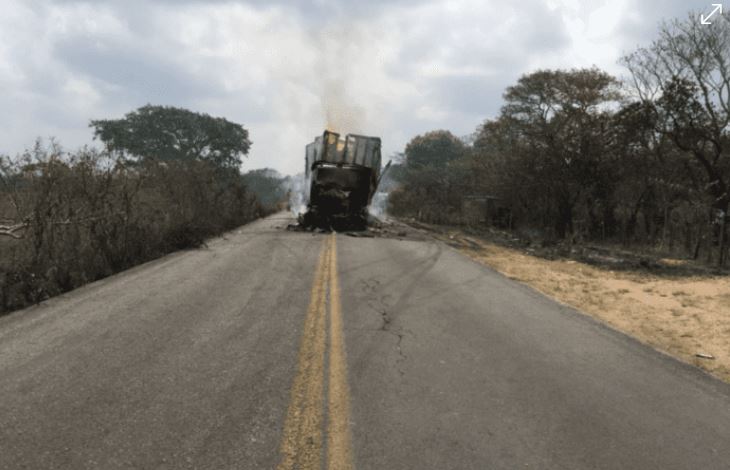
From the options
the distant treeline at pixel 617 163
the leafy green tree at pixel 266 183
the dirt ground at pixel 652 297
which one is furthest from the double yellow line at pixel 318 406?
the leafy green tree at pixel 266 183

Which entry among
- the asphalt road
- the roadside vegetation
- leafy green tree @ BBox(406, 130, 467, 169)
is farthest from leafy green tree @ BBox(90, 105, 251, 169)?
the asphalt road

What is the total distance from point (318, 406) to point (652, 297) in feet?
27.4

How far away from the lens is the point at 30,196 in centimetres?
870

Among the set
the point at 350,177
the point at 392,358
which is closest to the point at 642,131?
the point at 350,177

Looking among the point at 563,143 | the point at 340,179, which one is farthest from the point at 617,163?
the point at 340,179

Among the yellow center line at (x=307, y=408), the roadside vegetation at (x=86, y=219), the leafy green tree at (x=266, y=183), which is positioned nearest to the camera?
the yellow center line at (x=307, y=408)

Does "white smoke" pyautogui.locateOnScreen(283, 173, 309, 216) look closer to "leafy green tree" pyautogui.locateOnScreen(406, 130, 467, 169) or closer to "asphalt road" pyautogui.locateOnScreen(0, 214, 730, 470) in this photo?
"asphalt road" pyautogui.locateOnScreen(0, 214, 730, 470)

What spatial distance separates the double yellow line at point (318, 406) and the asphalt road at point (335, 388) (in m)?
0.02

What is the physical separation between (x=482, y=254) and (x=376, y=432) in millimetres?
13050

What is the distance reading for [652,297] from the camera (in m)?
9.50

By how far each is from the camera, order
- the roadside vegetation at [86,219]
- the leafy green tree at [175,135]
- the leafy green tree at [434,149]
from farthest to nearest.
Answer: the leafy green tree at [434,149] < the leafy green tree at [175,135] < the roadside vegetation at [86,219]

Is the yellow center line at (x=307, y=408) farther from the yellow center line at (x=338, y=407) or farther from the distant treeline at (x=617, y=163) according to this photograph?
the distant treeline at (x=617, y=163)

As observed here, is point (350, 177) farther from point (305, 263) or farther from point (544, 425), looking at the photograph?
point (544, 425)

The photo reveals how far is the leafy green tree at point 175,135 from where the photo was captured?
4934 cm
